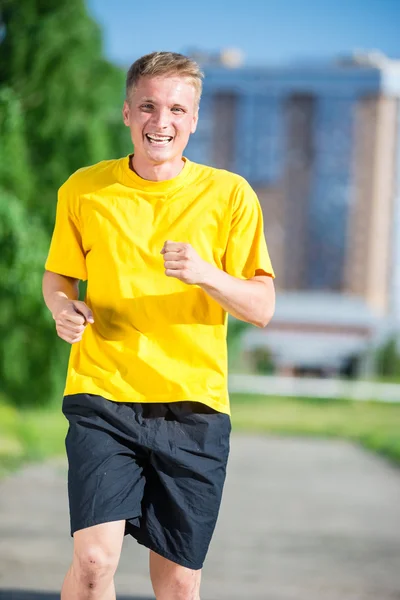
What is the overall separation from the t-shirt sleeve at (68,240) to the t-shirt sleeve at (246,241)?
0.38m

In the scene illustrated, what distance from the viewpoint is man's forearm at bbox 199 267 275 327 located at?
2.38m

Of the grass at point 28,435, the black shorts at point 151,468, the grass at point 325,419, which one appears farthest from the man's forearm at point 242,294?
the grass at point 325,419

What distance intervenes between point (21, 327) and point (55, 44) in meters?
3.22

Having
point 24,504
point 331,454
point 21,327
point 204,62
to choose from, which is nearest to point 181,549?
point 24,504

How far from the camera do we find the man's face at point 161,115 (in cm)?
Result: 252

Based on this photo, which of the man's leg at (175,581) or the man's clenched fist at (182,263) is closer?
the man's clenched fist at (182,263)

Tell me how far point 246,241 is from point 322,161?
22.0 m

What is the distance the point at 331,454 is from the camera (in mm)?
10852

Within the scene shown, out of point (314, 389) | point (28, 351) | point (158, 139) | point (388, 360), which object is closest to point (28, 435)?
point (28, 351)

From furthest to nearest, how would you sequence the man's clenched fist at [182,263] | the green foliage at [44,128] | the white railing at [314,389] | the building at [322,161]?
the building at [322,161]
the white railing at [314,389]
the green foliage at [44,128]
the man's clenched fist at [182,263]

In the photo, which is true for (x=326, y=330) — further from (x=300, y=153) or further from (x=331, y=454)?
(x=331, y=454)

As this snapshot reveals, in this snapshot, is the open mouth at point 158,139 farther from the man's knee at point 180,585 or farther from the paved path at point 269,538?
the paved path at point 269,538

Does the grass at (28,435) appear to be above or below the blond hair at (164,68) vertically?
below

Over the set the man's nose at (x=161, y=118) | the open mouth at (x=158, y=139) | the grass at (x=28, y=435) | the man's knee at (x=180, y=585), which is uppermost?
the man's nose at (x=161, y=118)
